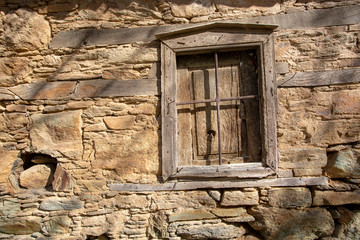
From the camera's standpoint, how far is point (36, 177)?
8.25ft

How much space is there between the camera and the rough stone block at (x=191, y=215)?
7.68ft

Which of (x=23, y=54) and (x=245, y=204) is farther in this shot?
(x=23, y=54)

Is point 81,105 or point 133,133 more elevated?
point 81,105

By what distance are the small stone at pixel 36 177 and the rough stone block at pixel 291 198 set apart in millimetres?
2146

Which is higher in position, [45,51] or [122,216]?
[45,51]

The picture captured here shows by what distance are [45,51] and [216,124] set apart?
1.87m

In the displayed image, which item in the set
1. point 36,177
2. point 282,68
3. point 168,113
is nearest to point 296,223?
point 282,68

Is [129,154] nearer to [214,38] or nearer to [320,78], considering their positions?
[214,38]

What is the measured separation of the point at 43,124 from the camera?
2518mm

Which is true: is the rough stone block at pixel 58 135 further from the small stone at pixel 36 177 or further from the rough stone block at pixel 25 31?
the rough stone block at pixel 25 31

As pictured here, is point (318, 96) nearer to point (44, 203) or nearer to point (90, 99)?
point (90, 99)

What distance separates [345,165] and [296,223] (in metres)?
0.68

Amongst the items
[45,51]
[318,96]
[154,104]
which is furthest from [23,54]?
[318,96]

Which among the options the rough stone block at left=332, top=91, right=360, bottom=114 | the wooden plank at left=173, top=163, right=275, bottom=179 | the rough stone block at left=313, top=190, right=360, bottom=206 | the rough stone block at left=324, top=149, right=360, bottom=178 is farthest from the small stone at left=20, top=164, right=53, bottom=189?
the rough stone block at left=332, top=91, right=360, bottom=114
